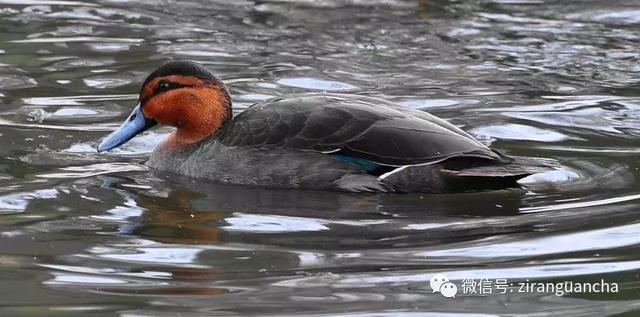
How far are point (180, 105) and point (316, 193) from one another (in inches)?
48.7

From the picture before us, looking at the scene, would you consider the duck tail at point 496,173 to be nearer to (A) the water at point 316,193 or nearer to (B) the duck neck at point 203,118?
(A) the water at point 316,193

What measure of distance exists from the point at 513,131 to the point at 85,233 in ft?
12.8

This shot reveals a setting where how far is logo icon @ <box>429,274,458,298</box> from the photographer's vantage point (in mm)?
5973

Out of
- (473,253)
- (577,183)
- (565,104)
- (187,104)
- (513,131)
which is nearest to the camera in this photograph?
(473,253)

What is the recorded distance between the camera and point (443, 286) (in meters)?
6.07

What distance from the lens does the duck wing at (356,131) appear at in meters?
8.12

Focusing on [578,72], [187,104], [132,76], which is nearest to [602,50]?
[578,72]

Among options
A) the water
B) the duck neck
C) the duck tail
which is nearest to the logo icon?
the water

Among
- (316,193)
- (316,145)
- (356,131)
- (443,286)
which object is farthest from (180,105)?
(443,286)

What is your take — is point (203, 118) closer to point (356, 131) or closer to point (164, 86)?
point (164, 86)

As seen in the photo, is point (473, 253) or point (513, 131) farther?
point (513, 131)

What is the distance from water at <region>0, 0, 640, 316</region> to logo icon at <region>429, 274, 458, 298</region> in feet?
0.22

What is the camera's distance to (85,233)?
709 centimetres

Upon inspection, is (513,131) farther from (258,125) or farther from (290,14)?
(290,14)
